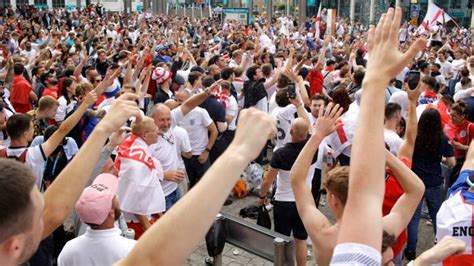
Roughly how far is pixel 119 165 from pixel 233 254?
203 centimetres

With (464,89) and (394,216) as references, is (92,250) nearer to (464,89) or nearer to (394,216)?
(394,216)

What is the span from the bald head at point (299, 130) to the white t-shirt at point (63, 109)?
373cm

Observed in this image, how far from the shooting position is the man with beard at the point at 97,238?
2967mm

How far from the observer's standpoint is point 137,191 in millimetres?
4648

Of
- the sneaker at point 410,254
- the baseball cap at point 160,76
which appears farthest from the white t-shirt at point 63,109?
the sneaker at point 410,254

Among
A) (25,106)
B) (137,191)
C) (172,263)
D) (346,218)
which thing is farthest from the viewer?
(25,106)

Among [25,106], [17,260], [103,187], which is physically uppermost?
[17,260]

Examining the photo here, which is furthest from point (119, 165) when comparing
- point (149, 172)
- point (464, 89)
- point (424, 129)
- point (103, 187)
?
point (464, 89)

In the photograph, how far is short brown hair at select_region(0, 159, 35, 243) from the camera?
4.47 ft

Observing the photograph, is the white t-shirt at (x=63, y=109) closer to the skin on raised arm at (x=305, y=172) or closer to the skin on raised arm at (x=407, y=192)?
the skin on raised arm at (x=305, y=172)

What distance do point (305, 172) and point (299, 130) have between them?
2064mm

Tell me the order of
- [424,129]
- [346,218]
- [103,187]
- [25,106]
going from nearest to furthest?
[346,218] → [103,187] → [424,129] → [25,106]

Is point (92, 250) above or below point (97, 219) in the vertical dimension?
below

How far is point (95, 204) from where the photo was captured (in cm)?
298
